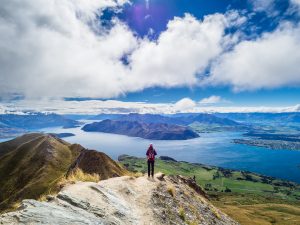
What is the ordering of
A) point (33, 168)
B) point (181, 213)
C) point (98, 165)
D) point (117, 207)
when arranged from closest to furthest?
point (117, 207), point (181, 213), point (98, 165), point (33, 168)

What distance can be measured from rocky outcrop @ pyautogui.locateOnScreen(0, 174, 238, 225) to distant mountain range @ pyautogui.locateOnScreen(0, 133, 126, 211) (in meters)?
71.3

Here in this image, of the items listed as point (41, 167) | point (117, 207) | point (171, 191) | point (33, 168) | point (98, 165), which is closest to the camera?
point (117, 207)

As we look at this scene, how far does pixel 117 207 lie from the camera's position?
80.0 ft

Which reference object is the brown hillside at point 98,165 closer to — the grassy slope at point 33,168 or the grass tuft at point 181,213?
the grassy slope at point 33,168

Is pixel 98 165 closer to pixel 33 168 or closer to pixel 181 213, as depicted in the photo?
pixel 33 168

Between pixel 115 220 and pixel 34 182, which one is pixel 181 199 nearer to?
pixel 115 220

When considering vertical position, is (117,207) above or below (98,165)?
above

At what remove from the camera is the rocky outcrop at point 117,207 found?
17.9 meters

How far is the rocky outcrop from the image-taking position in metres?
17.9

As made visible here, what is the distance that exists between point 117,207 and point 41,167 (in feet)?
461

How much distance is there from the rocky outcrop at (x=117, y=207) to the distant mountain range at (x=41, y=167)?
7134 centimetres

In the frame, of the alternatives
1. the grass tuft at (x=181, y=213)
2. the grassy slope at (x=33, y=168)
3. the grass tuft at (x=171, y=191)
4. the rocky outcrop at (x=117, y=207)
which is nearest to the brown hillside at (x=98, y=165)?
the grassy slope at (x=33, y=168)

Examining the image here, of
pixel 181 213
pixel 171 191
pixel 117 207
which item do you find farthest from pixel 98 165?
pixel 117 207

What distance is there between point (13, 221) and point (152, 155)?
24120mm
